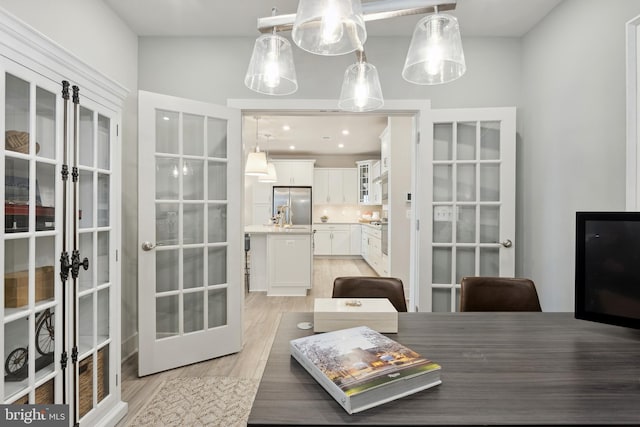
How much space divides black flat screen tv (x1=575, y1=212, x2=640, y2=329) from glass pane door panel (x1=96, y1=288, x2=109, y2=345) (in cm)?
219

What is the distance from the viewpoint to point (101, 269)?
181 centimetres

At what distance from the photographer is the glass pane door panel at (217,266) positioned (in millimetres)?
2654

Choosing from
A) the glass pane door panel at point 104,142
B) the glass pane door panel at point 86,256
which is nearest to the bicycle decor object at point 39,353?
the glass pane door panel at point 86,256

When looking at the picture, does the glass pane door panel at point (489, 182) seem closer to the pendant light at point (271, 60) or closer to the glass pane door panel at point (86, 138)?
the pendant light at point (271, 60)

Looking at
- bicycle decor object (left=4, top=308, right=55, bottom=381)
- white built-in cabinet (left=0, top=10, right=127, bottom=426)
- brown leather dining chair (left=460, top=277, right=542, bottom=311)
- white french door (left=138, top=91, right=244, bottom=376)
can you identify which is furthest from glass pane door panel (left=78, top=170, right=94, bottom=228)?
brown leather dining chair (left=460, top=277, right=542, bottom=311)

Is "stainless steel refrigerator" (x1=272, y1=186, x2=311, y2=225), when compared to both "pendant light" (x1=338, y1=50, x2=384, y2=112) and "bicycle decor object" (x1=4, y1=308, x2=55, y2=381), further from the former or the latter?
"pendant light" (x1=338, y1=50, x2=384, y2=112)

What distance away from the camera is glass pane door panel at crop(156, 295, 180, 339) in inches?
99.0

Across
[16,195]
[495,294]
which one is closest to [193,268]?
[16,195]

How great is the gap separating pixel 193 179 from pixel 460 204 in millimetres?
2095

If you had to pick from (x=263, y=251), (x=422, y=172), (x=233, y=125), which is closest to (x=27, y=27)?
(x=233, y=125)

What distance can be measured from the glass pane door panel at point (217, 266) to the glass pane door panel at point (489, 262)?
2064 millimetres

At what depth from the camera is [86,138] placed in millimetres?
1685

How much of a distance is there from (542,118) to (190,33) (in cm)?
277

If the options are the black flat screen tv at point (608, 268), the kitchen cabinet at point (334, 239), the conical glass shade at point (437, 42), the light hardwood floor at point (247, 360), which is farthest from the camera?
the kitchen cabinet at point (334, 239)
